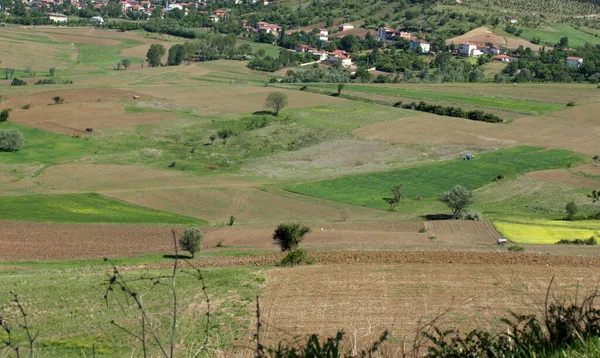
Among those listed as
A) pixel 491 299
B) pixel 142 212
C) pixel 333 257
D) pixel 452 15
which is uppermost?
pixel 452 15

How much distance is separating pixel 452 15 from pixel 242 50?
5813 cm

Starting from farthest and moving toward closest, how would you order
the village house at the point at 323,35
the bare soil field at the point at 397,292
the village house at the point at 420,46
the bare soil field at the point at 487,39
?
the village house at the point at 323,35 → the bare soil field at the point at 487,39 → the village house at the point at 420,46 → the bare soil field at the point at 397,292

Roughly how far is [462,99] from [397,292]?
3279 inches

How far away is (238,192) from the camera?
59.0 metres

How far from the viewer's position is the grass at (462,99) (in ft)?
321

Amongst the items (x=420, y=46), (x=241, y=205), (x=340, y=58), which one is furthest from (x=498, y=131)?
(x=420, y=46)

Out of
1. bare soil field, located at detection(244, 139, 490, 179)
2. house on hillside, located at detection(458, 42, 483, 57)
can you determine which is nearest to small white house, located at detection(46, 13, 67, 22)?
house on hillside, located at detection(458, 42, 483, 57)

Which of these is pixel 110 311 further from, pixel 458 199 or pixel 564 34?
pixel 564 34

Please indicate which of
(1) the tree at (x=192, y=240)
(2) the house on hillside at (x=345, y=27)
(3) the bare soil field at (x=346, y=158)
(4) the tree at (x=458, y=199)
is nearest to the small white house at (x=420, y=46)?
(2) the house on hillside at (x=345, y=27)

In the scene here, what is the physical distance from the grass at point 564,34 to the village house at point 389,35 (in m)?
26.4

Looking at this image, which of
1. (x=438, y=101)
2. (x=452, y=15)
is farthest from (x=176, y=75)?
(x=452, y=15)

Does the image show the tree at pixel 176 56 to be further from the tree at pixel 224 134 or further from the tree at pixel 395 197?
the tree at pixel 395 197

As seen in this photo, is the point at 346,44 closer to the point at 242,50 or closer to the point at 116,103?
the point at 242,50

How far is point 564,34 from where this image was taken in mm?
170250
